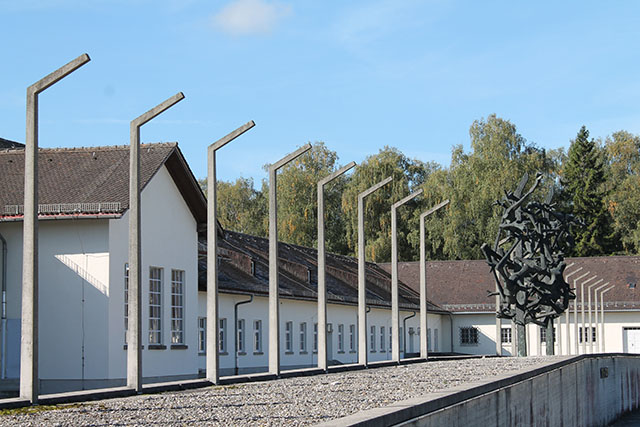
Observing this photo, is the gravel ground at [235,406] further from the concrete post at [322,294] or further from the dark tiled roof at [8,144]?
the dark tiled roof at [8,144]

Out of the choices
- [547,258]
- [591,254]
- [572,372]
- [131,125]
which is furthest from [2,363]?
[591,254]

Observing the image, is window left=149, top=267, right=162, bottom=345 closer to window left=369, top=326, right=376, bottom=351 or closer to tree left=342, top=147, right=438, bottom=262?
window left=369, top=326, right=376, bottom=351

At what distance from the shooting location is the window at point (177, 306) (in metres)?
31.7

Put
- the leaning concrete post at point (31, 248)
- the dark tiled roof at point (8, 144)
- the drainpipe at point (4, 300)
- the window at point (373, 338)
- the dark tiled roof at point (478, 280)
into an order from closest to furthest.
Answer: the leaning concrete post at point (31, 248)
the drainpipe at point (4, 300)
the dark tiled roof at point (8, 144)
the window at point (373, 338)
the dark tiled roof at point (478, 280)

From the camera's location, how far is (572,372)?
29016 millimetres

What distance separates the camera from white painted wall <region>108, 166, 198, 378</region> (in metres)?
28.5

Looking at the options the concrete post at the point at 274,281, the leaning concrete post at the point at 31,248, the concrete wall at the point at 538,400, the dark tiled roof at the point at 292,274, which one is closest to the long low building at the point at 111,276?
the dark tiled roof at the point at 292,274

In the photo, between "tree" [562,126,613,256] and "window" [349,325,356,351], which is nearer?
"window" [349,325,356,351]

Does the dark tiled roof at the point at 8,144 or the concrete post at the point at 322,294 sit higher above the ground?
the dark tiled roof at the point at 8,144

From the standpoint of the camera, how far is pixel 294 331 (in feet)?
148

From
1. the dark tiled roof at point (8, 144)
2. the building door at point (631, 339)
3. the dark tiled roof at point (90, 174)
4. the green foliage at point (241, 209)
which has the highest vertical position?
the green foliage at point (241, 209)

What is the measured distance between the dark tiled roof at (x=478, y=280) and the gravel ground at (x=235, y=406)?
158 ft

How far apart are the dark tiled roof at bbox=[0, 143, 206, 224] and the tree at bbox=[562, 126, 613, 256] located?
54.6 m

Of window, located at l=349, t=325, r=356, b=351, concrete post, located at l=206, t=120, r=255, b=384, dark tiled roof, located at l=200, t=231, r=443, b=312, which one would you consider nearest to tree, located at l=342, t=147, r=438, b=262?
dark tiled roof, located at l=200, t=231, r=443, b=312
